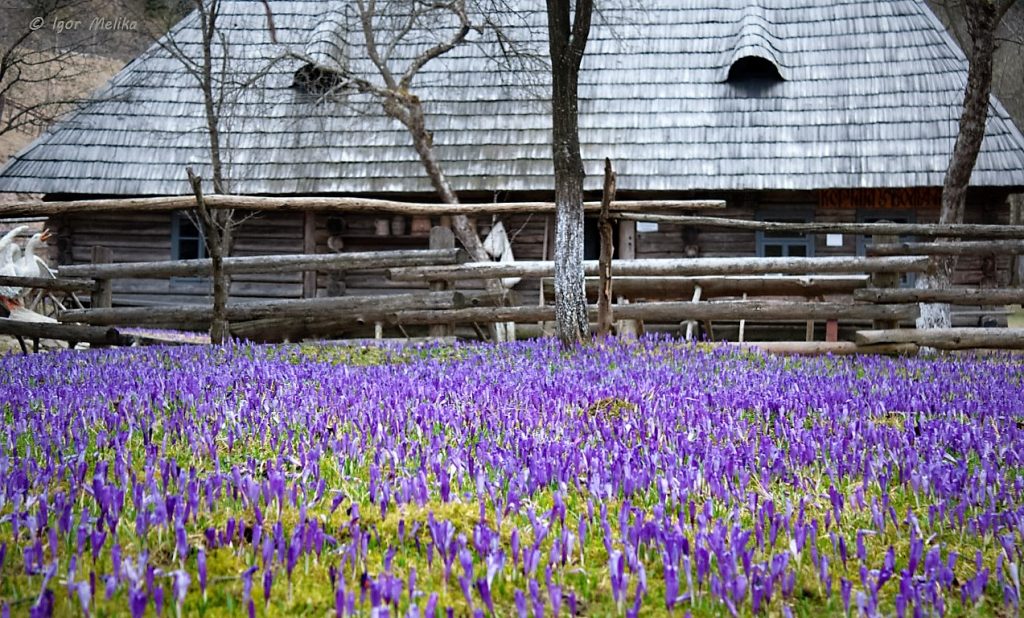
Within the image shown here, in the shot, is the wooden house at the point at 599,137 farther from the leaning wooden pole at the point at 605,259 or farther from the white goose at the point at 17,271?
the leaning wooden pole at the point at 605,259

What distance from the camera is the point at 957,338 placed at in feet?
31.0

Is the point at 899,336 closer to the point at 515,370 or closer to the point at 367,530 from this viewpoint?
the point at 515,370

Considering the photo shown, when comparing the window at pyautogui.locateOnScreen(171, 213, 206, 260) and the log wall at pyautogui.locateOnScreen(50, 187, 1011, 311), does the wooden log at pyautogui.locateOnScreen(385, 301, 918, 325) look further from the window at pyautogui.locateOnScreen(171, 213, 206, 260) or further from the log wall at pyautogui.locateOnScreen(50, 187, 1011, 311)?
the window at pyautogui.locateOnScreen(171, 213, 206, 260)

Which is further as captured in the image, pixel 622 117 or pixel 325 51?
pixel 325 51

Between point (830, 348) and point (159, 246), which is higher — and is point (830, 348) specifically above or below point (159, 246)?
below

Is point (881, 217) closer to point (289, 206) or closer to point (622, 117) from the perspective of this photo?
point (622, 117)

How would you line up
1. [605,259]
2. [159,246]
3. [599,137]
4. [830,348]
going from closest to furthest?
[605,259] → [830,348] → [599,137] → [159,246]

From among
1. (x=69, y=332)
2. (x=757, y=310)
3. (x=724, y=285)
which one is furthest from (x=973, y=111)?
(x=69, y=332)

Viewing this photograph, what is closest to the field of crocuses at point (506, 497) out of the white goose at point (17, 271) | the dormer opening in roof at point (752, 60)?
the white goose at point (17, 271)

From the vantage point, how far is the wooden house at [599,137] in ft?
61.1

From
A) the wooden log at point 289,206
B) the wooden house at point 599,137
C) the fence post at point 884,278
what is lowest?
the fence post at point 884,278

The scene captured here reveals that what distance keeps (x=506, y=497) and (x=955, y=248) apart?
853 cm

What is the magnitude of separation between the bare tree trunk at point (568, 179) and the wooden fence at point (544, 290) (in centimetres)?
111

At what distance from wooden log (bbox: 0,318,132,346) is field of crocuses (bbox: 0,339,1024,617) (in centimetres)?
393
